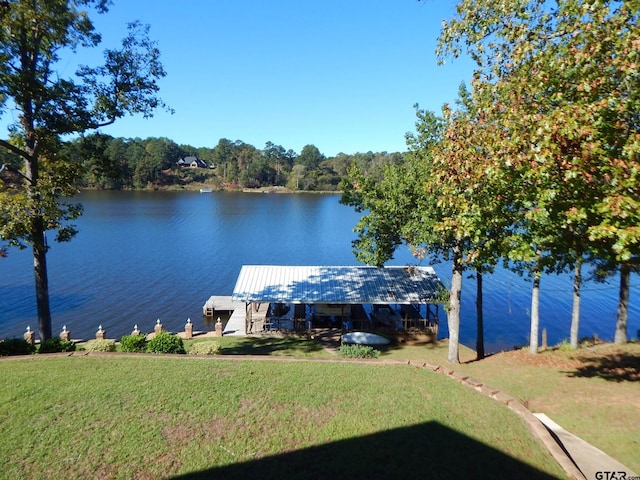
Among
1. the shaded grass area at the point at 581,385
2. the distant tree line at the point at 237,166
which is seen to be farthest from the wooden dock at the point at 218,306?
the distant tree line at the point at 237,166

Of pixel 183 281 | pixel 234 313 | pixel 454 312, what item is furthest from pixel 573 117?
pixel 183 281

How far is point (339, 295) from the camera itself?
22906 millimetres

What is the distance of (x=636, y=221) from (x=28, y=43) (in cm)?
1661

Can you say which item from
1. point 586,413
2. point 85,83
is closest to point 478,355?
point 586,413

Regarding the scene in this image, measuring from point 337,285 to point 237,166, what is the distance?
130 m

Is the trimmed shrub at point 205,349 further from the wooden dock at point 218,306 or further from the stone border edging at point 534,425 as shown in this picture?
the wooden dock at point 218,306

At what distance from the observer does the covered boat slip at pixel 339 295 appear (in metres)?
22.6

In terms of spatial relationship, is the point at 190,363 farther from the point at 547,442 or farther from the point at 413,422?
the point at 547,442

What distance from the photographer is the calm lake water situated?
27.2m

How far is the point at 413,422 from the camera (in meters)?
8.19

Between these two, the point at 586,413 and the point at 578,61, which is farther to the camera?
the point at 586,413

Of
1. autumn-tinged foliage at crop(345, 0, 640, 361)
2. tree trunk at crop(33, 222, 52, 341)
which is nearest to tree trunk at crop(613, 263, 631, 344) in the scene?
autumn-tinged foliage at crop(345, 0, 640, 361)

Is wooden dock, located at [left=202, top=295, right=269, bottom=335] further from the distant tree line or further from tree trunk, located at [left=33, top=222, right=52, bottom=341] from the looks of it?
the distant tree line

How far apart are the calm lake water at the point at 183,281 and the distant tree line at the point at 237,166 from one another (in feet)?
215
